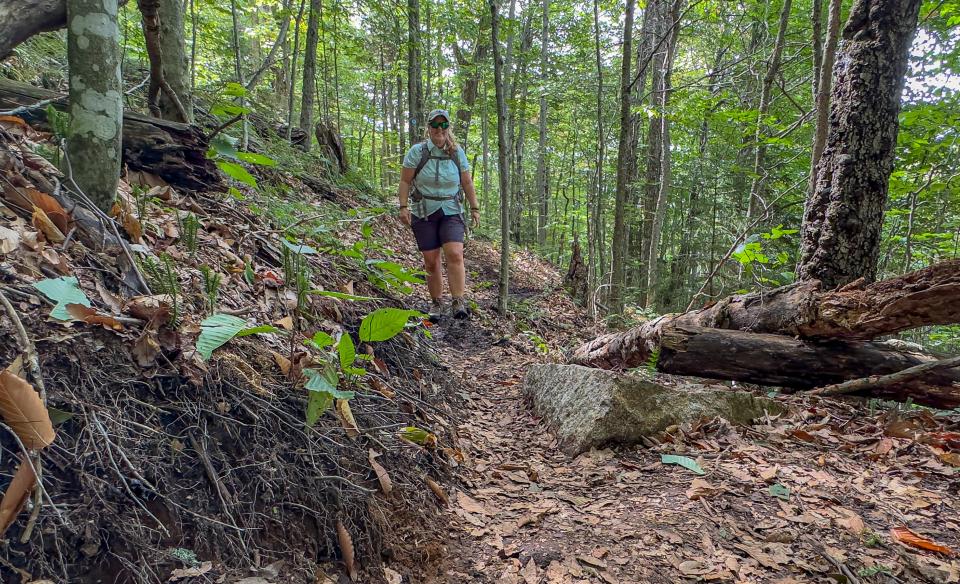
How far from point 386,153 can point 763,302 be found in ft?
63.4

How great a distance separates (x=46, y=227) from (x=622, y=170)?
23.0 ft

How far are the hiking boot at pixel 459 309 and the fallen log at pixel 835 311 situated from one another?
90.3 inches

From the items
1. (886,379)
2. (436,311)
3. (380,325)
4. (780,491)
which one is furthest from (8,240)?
(886,379)

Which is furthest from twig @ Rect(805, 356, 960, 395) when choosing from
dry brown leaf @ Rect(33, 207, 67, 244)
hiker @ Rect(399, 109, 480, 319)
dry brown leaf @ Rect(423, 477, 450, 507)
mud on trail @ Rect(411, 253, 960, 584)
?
dry brown leaf @ Rect(33, 207, 67, 244)

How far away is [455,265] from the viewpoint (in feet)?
18.9

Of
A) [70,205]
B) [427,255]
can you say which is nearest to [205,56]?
[427,255]

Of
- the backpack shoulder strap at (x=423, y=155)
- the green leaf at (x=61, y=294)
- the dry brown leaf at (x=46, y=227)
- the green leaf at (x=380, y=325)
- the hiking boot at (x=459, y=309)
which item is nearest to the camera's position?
the green leaf at (x=61, y=294)

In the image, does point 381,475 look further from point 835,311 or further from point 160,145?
point 835,311

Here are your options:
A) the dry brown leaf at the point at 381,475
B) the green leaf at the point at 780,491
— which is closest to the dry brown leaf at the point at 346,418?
the dry brown leaf at the point at 381,475

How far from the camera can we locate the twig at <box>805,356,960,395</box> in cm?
317

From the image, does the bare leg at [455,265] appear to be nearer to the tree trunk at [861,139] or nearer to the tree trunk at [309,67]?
the tree trunk at [861,139]

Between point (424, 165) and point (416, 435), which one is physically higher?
point (424, 165)

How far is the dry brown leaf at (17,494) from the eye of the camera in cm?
115

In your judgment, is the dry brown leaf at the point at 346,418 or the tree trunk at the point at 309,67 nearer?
the dry brown leaf at the point at 346,418
